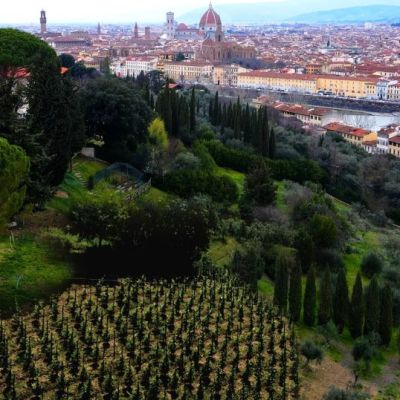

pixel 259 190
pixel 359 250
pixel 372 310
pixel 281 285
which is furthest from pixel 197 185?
pixel 372 310

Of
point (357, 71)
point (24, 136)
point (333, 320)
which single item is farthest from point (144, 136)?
point (357, 71)

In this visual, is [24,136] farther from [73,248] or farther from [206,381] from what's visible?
[206,381]

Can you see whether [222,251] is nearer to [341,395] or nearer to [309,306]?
[309,306]

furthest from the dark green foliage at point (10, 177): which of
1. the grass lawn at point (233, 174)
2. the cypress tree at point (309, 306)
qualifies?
the grass lawn at point (233, 174)

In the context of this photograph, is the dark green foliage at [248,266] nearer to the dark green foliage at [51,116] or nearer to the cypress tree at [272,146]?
the dark green foliage at [51,116]

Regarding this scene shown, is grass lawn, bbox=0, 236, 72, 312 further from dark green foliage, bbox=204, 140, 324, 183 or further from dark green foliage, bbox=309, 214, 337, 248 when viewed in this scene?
dark green foliage, bbox=204, 140, 324, 183

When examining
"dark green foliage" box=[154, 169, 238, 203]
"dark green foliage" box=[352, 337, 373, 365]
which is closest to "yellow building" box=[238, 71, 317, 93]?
"dark green foliage" box=[154, 169, 238, 203]
